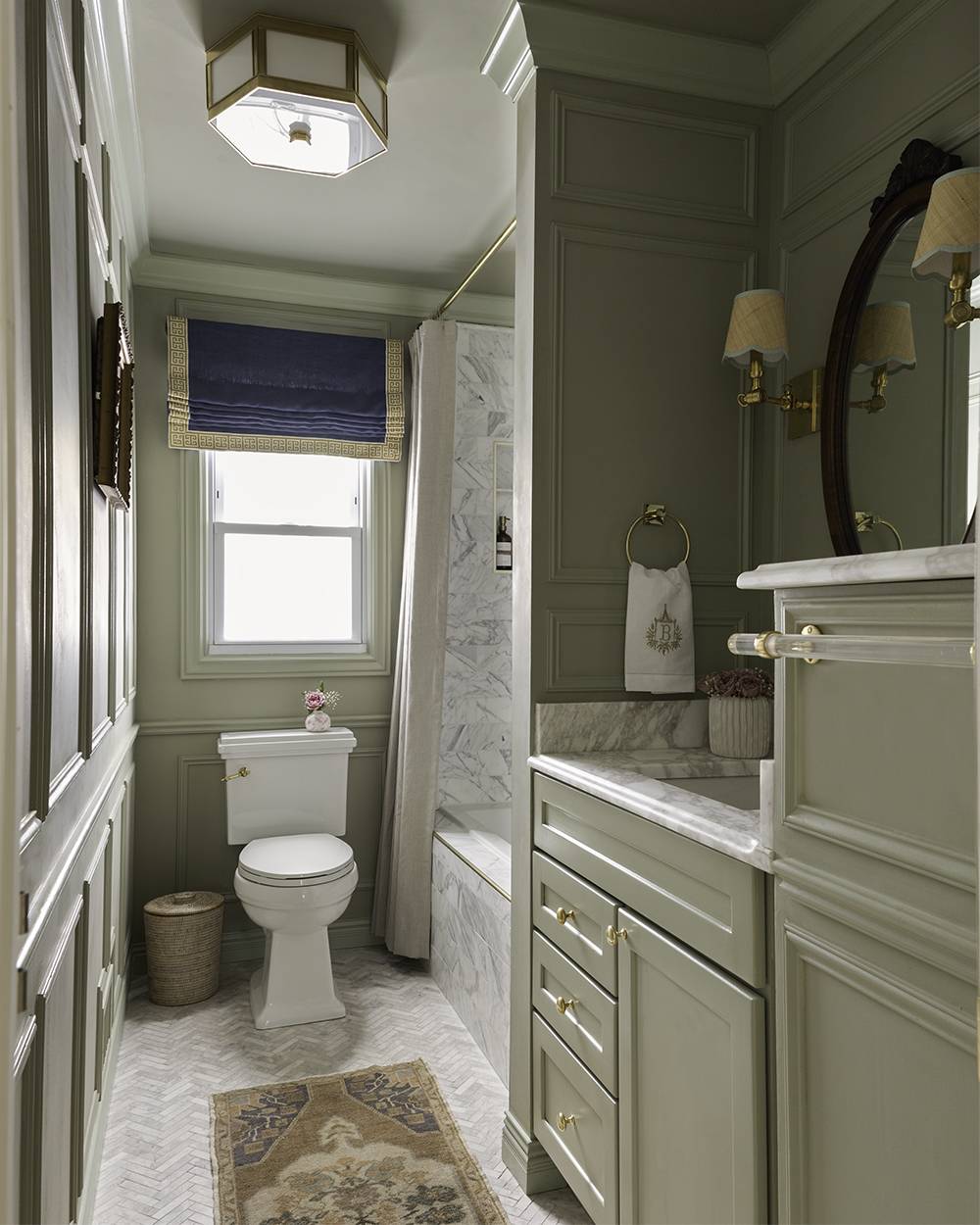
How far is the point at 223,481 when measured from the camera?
11.6 ft

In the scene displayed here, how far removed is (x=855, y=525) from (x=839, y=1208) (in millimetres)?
1219

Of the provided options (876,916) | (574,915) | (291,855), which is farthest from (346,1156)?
(876,916)

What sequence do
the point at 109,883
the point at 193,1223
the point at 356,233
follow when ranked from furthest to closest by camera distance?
the point at 356,233 < the point at 109,883 < the point at 193,1223

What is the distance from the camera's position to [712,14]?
203cm

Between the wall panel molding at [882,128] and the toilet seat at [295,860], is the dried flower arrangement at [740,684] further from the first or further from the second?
the toilet seat at [295,860]

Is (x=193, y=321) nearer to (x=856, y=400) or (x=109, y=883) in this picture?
(x=109, y=883)

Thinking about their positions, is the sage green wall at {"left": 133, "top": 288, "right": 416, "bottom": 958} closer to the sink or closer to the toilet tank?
the toilet tank

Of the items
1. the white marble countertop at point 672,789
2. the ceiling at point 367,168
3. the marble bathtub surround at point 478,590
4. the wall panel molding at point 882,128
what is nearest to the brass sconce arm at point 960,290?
the wall panel molding at point 882,128

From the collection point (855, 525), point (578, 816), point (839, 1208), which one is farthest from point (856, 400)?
point (839, 1208)

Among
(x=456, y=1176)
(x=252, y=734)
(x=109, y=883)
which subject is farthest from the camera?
(x=252, y=734)

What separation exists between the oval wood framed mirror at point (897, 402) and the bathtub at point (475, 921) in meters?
1.41

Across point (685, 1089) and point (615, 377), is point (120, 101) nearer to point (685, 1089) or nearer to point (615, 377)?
point (615, 377)

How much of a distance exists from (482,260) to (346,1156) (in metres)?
2.69

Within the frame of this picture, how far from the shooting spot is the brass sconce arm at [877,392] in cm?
182
